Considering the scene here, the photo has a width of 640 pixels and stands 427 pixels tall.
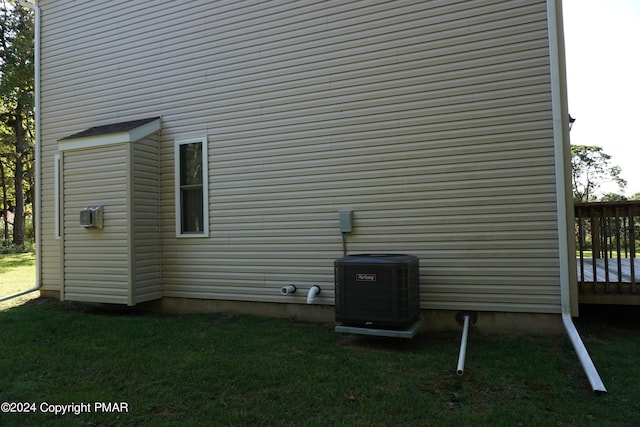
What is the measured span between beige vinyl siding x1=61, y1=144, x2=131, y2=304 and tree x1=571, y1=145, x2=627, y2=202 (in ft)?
86.4

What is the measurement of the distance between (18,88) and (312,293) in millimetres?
18149

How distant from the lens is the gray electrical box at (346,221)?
4.93 m

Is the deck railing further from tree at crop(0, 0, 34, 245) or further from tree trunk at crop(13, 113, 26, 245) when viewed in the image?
tree trunk at crop(13, 113, 26, 245)

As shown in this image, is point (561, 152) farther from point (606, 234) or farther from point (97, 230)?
point (97, 230)

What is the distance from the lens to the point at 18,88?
663 inches

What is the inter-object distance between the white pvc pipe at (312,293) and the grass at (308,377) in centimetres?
31

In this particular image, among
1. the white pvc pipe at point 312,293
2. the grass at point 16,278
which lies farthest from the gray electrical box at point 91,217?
the white pvc pipe at point 312,293

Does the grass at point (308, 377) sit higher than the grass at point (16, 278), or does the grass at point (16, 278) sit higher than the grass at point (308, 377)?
the grass at point (16, 278)

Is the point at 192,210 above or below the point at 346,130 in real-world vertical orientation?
below

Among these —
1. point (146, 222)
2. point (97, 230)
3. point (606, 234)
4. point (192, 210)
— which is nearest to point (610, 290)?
point (606, 234)

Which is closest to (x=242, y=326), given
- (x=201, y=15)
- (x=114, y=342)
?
(x=114, y=342)

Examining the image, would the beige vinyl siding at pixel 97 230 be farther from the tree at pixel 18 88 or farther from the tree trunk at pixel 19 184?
the tree trunk at pixel 19 184

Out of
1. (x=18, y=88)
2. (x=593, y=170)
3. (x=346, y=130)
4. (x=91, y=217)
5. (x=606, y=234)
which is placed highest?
(x=18, y=88)

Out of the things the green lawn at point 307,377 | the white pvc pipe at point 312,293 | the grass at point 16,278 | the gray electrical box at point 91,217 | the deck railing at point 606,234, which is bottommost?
the green lawn at point 307,377
